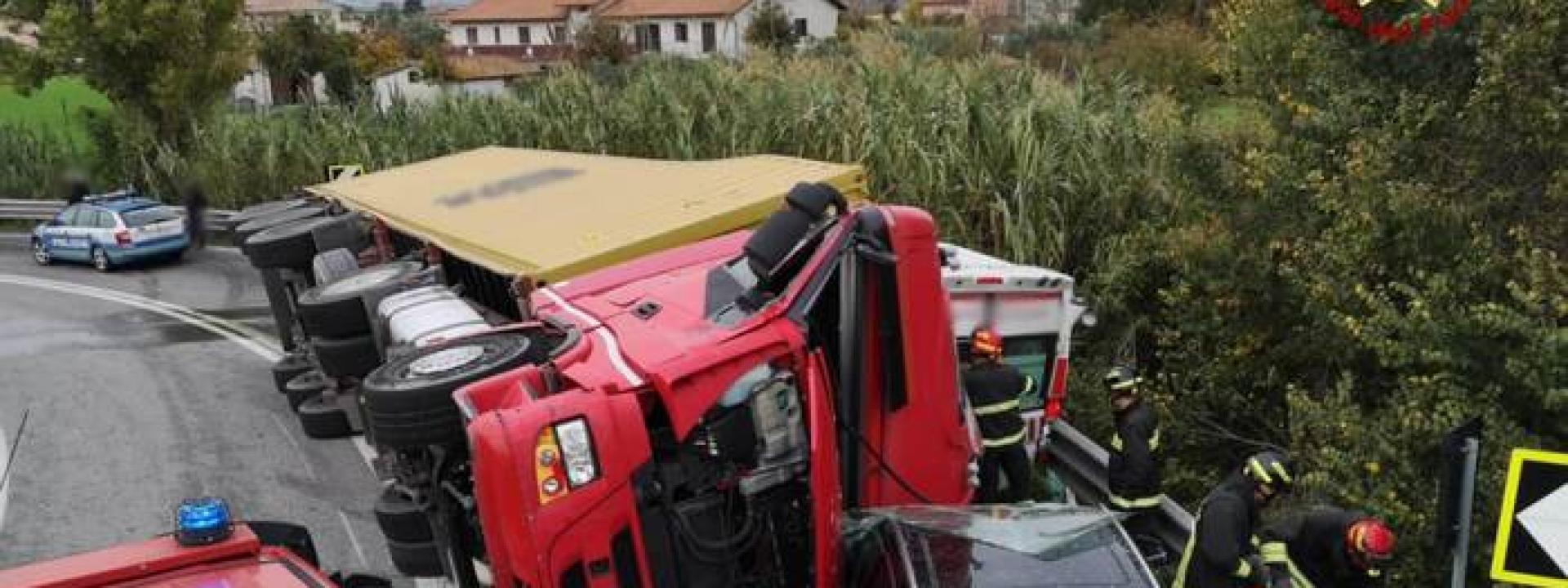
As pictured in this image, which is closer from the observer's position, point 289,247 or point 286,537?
point 286,537

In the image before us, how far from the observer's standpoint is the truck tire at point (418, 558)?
6.05 meters

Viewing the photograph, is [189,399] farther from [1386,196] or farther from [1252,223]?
[1386,196]

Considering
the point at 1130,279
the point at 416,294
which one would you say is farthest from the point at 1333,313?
the point at 416,294

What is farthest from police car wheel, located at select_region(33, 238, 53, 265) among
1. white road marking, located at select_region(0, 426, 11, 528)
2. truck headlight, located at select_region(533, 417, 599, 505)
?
truck headlight, located at select_region(533, 417, 599, 505)

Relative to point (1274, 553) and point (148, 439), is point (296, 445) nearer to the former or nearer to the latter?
point (148, 439)

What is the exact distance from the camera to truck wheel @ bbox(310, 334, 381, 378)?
8.04 meters

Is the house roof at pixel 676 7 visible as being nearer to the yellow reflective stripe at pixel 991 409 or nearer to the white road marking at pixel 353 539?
the white road marking at pixel 353 539

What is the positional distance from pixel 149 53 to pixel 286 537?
20529 mm

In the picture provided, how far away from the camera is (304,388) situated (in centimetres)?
1024

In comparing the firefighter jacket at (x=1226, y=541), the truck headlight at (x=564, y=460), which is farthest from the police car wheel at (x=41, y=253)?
the firefighter jacket at (x=1226, y=541)

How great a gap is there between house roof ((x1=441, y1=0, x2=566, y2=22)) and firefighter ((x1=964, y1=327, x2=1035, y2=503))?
67979 mm

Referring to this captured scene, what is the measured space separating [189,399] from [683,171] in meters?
5.35

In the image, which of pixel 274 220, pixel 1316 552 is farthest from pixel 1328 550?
pixel 274 220

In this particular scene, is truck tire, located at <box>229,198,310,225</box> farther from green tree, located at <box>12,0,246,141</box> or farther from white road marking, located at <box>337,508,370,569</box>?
green tree, located at <box>12,0,246,141</box>
